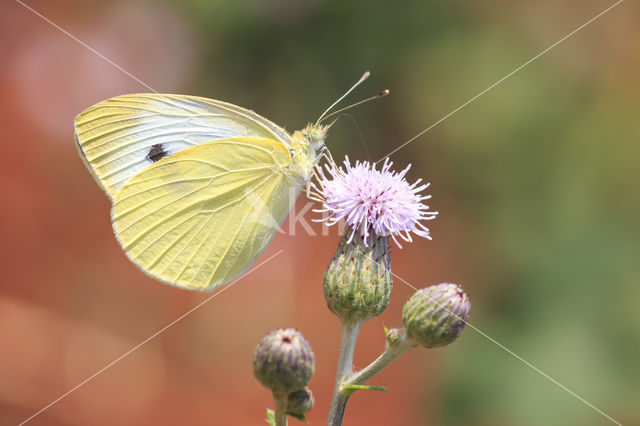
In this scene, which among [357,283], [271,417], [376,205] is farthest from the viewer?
[376,205]

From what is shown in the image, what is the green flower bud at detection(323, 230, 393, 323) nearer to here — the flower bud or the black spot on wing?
the flower bud

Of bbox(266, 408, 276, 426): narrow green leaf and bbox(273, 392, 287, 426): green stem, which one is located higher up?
bbox(273, 392, 287, 426): green stem

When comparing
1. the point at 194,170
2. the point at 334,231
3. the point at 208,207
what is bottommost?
the point at 208,207

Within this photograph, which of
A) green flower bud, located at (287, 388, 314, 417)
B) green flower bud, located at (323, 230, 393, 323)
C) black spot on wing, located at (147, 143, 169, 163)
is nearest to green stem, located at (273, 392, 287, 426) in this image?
green flower bud, located at (287, 388, 314, 417)

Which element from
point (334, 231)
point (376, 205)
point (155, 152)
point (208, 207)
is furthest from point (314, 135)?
point (334, 231)

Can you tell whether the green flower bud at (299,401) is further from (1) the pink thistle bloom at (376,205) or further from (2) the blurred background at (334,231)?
(2) the blurred background at (334,231)

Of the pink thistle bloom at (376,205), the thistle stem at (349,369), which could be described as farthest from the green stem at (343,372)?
the pink thistle bloom at (376,205)

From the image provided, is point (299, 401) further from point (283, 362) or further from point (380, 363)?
point (380, 363)
